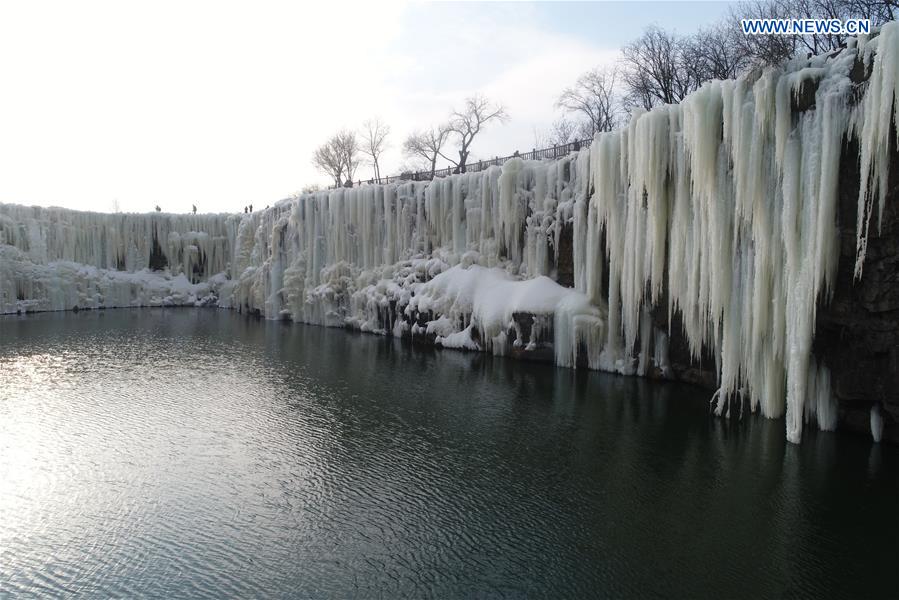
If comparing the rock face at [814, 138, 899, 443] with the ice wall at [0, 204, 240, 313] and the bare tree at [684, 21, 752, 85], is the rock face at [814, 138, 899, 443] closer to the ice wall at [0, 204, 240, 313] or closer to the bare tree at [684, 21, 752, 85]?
the bare tree at [684, 21, 752, 85]

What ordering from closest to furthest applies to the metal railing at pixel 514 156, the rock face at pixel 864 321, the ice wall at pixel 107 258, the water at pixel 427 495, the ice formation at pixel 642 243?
the water at pixel 427 495 < the rock face at pixel 864 321 < the ice formation at pixel 642 243 < the metal railing at pixel 514 156 < the ice wall at pixel 107 258

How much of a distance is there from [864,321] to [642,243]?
5.91 m

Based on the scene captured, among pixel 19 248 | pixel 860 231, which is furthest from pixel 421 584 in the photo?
pixel 19 248

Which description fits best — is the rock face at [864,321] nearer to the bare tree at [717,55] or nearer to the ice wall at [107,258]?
the bare tree at [717,55]

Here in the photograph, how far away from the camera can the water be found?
6.59 metres

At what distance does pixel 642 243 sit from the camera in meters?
15.6

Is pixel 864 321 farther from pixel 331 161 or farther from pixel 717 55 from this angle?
pixel 331 161

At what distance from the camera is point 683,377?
15820mm

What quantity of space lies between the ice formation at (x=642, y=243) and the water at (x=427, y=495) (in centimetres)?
189

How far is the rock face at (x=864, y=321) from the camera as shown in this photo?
10.1m

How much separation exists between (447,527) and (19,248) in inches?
1560

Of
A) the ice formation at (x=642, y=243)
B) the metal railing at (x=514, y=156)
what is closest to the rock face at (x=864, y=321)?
the ice formation at (x=642, y=243)

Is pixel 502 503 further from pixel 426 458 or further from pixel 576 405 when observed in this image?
pixel 576 405

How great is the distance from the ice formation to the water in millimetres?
1893
